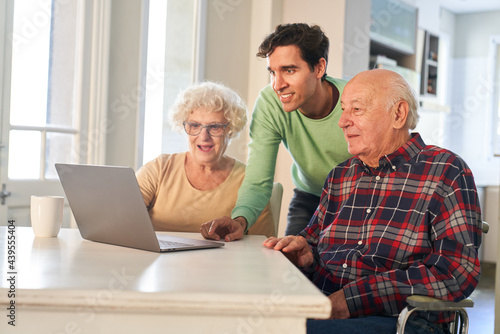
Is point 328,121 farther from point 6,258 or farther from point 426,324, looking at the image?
point 6,258

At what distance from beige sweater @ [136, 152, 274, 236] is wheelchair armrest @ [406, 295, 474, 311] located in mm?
831

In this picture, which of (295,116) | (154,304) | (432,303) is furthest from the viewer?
(295,116)

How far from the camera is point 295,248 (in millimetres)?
1485

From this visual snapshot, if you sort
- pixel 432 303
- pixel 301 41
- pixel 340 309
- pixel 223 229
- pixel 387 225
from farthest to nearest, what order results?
1. pixel 301 41
2. pixel 223 229
3. pixel 387 225
4. pixel 340 309
5. pixel 432 303

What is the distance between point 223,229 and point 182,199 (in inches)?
21.0

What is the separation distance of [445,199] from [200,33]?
2.69 meters

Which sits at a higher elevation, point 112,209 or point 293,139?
A: point 293,139

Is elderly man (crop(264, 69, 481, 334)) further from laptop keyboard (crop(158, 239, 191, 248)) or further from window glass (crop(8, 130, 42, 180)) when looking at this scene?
window glass (crop(8, 130, 42, 180))

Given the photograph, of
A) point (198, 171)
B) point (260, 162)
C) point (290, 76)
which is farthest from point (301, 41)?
point (198, 171)

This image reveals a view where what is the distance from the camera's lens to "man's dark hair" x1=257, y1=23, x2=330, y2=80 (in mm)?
1918

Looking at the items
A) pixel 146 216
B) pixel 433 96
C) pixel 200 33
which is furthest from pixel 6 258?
pixel 433 96

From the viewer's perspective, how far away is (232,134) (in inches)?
86.1

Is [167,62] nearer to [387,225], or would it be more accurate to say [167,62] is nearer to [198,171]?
[198,171]

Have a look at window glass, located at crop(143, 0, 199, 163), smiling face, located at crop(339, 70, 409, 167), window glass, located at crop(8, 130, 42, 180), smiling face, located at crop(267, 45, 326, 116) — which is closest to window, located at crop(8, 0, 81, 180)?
window glass, located at crop(8, 130, 42, 180)
